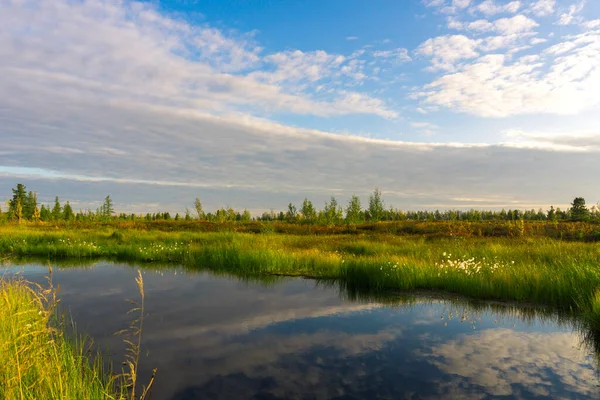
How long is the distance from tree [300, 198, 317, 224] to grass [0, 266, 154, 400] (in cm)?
5442

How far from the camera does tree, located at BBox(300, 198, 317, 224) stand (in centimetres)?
6294

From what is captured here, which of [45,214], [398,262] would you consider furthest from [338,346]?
[45,214]

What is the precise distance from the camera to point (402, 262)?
15773 mm

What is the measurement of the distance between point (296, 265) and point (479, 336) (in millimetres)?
11066

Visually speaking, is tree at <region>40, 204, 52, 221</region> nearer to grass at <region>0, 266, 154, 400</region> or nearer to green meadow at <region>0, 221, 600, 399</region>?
green meadow at <region>0, 221, 600, 399</region>

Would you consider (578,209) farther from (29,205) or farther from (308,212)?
(29,205)

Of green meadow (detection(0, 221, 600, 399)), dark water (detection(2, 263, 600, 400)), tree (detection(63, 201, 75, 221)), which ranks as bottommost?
dark water (detection(2, 263, 600, 400))

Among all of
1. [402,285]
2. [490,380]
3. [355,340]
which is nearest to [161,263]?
[402,285]

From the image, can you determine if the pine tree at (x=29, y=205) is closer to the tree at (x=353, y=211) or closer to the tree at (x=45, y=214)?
the tree at (x=45, y=214)

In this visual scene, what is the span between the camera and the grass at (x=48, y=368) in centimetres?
440

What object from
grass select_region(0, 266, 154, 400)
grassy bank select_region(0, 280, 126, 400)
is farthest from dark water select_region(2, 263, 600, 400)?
grassy bank select_region(0, 280, 126, 400)

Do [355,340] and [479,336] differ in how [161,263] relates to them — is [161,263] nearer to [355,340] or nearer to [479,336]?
[355,340]

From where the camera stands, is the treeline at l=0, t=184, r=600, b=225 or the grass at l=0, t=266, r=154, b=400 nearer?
the grass at l=0, t=266, r=154, b=400

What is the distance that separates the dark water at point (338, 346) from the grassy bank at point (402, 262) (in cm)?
138
